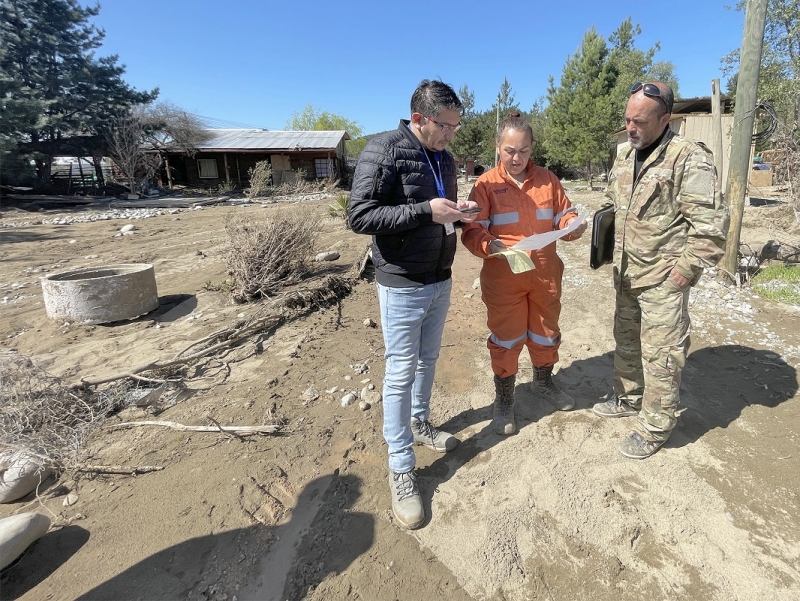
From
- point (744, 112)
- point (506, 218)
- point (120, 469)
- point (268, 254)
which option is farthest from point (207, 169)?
point (506, 218)

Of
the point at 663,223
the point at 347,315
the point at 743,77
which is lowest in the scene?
the point at 347,315

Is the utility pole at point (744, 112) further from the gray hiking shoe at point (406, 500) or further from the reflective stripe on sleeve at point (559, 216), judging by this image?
the gray hiking shoe at point (406, 500)

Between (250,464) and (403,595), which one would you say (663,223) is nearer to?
(403,595)

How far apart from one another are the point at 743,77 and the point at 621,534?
490 cm

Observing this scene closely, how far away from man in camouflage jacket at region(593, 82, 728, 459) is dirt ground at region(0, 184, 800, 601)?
332mm

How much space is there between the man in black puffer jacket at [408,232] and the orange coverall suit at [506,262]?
0.40 m

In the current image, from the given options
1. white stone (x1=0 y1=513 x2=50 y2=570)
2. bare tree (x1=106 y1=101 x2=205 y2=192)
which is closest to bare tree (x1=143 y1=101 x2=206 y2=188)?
bare tree (x1=106 y1=101 x2=205 y2=192)

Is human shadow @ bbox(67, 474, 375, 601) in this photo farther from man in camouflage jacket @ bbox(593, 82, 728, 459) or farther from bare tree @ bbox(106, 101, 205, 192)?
bare tree @ bbox(106, 101, 205, 192)

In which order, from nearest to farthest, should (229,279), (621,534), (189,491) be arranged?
(621,534) < (189,491) < (229,279)

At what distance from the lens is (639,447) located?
2.37 meters

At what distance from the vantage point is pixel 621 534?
1938mm

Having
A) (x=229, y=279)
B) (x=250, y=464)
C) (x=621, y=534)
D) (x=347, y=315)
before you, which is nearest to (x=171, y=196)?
(x=229, y=279)

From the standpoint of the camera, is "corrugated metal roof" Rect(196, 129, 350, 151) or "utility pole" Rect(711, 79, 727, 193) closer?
"utility pole" Rect(711, 79, 727, 193)

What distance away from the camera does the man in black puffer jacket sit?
1817 millimetres
